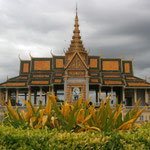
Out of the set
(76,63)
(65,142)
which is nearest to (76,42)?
(76,63)

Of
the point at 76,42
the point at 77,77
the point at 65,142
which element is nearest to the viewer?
the point at 65,142

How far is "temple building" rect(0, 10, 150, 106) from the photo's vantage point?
29.0 metres

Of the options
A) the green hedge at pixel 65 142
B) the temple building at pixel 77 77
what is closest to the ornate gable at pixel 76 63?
the temple building at pixel 77 77

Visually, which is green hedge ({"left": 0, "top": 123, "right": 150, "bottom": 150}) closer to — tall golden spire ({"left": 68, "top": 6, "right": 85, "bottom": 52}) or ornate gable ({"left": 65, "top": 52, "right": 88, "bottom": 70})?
ornate gable ({"left": 65, "top": 52, "right": 88, "bottom": 70})

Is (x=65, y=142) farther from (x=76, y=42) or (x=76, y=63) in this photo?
(x=76, y=42)

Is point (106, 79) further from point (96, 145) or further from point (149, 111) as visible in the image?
point (96, 145)

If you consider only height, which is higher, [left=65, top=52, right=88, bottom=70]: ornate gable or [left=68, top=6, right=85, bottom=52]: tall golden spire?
[left=68, top=6, right=85, bottom=52]: tall golden spire

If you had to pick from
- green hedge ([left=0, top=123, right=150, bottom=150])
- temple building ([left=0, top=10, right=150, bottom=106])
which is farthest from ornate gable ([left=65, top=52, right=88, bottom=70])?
green hedge ([left=0, top=123, right=150, bottom=150])

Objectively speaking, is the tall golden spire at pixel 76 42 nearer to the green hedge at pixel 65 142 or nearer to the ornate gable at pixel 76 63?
the ornate gable at pixel 76 63

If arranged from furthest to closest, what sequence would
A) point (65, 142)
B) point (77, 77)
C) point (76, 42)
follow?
point (76, 42) < point (77, 77) < point (65, 142)

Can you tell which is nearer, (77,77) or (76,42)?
(77,77)

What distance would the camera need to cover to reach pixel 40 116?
16.6 ft

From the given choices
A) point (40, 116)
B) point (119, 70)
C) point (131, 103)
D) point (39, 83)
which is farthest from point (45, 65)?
point (40, 116)

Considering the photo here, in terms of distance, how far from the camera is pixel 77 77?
2902 centimetres
